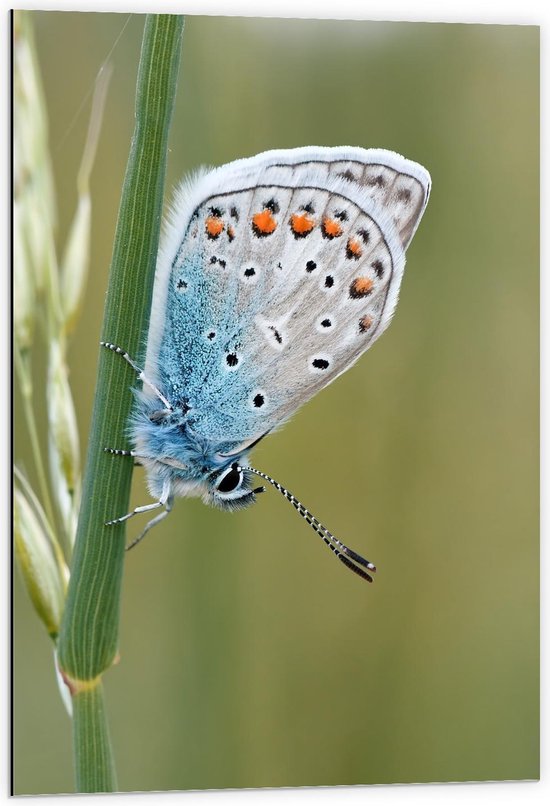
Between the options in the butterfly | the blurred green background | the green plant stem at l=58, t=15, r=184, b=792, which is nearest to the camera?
the green plant stem at l=58, t=15, r=184, b=792

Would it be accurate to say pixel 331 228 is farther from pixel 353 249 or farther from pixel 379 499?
pixel 379 499

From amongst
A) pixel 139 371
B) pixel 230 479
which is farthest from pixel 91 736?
pixel 139 371

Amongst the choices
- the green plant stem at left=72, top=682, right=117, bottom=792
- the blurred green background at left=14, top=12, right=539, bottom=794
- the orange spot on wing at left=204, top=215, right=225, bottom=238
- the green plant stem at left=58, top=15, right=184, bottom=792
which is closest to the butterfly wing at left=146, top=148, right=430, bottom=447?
the orange spot on wing at left=204, top=215, right=225, bottom=238

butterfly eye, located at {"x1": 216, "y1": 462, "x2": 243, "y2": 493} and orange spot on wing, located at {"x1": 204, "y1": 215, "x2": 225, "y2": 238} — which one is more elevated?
orange spot on wing, located at {"x1": 204, "y1": 215, "x2": 225, "y2": 238}

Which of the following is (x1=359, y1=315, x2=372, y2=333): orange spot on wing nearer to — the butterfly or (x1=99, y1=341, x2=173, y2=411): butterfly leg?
the butterfly

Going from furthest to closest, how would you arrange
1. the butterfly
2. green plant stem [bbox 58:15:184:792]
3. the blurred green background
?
1. the blurred green background
2. the butterfly
3. green plant stem [bbox 58:15:184:792]

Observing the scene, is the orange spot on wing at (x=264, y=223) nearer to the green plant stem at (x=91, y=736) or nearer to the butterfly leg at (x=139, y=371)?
the butterfly leg at (x=139, y=371)

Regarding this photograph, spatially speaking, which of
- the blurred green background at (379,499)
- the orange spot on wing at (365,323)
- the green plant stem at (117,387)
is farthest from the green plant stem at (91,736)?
the orange spot on wing at (365,323)
